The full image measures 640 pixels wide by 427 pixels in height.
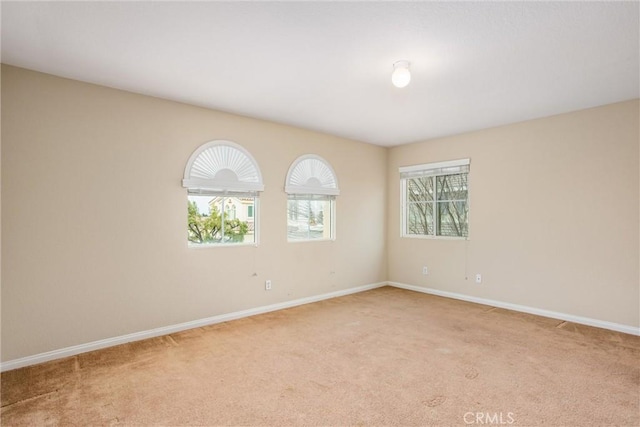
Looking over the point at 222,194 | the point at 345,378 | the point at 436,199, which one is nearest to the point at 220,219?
the point at 222,194

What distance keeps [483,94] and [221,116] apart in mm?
2900

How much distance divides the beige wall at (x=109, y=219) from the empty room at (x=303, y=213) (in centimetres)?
2

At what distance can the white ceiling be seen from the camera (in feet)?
6.85

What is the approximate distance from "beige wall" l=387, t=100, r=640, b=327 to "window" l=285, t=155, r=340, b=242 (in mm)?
1724

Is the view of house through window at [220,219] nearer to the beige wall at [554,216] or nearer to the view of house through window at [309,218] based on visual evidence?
the view of house through window at [309,218]

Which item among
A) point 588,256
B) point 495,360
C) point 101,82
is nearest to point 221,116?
point 101,82

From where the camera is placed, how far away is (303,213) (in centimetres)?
491

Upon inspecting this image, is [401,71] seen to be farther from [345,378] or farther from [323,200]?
[323,200]

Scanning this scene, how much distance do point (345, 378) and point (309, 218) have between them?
2689 millimetres

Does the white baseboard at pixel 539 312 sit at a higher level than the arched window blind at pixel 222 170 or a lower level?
lower

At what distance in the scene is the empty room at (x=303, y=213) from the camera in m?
2.23

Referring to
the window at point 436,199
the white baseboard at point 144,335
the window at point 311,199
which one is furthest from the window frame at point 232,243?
the window at point 436,199

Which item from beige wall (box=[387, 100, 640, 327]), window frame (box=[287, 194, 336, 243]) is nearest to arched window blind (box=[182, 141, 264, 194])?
window frame (box=[287, 194, 336, 243])

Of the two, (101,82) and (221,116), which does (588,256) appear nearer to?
(221,116)
